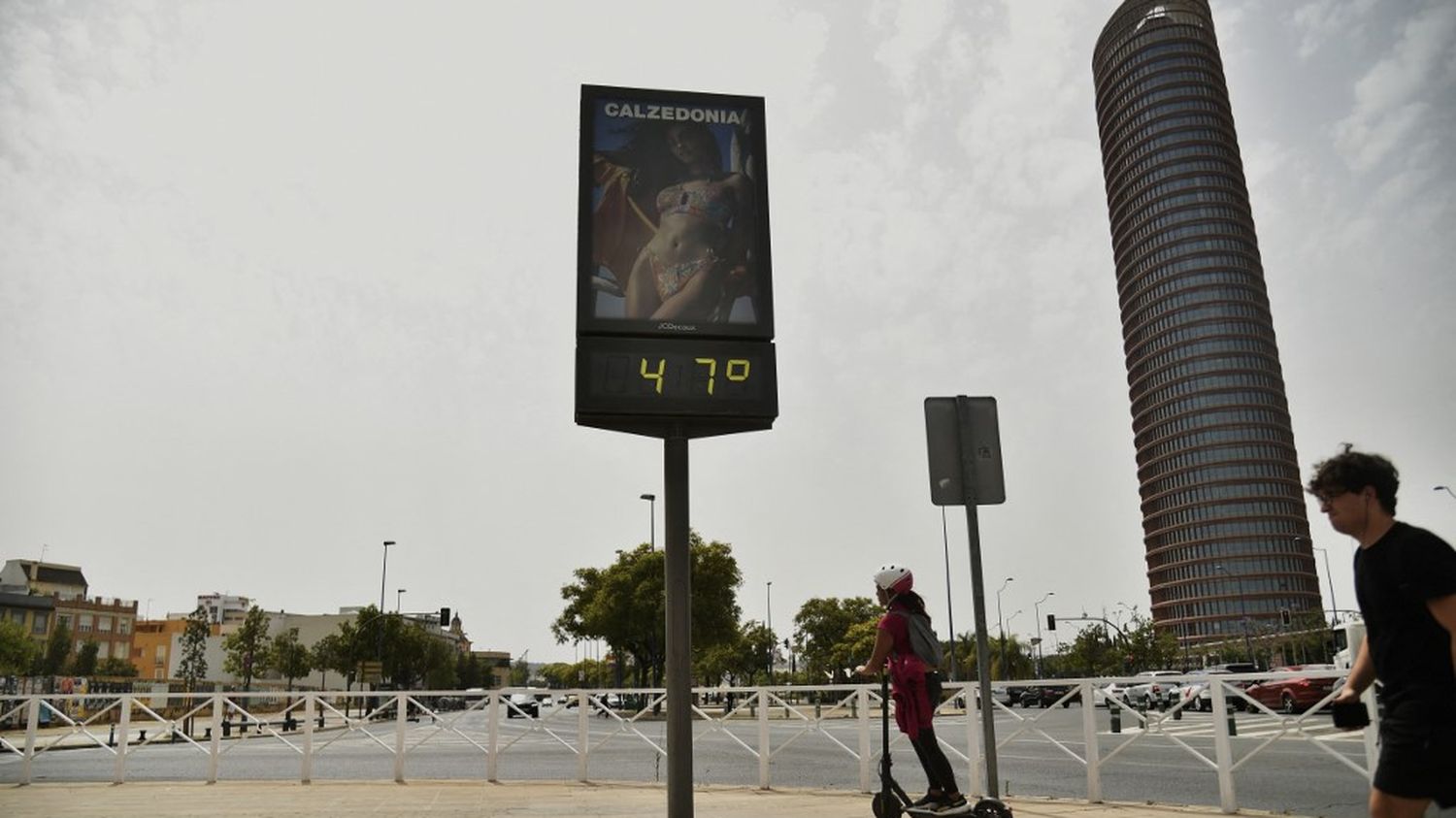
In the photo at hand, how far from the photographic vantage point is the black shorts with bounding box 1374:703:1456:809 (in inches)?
123

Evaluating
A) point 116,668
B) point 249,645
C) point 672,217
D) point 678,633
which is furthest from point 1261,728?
point 116,668

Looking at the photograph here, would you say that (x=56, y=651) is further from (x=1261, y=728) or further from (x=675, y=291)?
(x=675, y=291)

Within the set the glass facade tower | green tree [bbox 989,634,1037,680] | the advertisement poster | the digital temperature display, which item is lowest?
green tree [bbox 989,634,1037,680]

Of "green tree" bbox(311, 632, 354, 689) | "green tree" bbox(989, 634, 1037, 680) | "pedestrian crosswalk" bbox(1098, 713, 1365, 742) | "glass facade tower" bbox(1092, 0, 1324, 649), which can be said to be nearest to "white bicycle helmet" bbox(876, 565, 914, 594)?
"pedestrian crosswalk" bbox(1098, 713, 1365, 742)

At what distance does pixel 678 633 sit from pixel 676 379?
6.15 ft

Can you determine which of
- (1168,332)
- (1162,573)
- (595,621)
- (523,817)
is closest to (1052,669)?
(1162,573)

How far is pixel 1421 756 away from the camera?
3141 mm

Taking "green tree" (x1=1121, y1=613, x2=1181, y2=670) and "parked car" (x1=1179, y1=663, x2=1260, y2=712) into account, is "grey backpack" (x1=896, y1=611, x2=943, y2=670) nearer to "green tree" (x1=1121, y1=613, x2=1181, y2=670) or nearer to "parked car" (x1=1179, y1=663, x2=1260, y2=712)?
"parked car" (x1=1179, y1=663, x2=1260, y2=712)

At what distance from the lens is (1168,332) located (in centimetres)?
16050

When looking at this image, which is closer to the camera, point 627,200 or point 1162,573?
point 627,200

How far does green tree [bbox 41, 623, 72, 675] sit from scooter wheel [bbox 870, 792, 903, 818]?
337 feet

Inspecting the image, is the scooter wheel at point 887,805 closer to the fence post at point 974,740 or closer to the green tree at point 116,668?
the fence post at point 974,740

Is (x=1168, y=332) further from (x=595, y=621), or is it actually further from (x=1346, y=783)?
(x=1346, y=783)

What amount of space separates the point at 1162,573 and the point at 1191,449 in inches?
850
